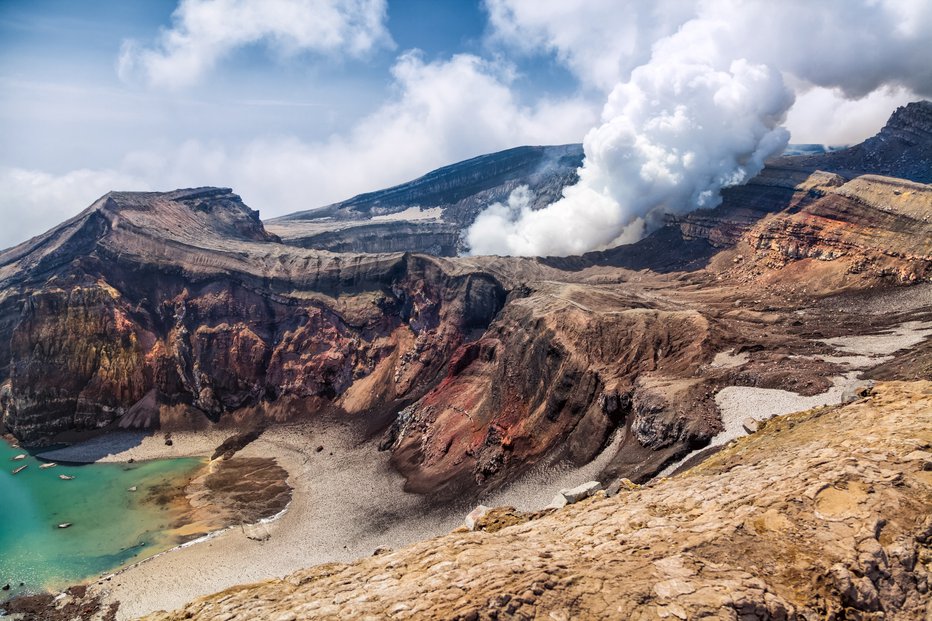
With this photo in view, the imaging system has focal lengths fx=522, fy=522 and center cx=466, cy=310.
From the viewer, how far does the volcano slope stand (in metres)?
52.7

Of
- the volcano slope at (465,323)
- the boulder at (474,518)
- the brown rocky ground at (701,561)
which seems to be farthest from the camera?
the volcano slope at (465,323)

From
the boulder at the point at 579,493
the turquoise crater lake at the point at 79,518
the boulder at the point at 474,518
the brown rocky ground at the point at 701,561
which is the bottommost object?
the turquoise crater lake at the point at 79,518

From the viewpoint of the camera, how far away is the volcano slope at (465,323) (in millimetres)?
52656

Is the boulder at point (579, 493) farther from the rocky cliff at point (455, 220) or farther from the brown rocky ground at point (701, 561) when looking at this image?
the rocky cliff at point (455, 220)

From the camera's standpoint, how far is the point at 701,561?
522 inches

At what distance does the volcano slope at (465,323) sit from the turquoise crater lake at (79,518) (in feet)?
37.9

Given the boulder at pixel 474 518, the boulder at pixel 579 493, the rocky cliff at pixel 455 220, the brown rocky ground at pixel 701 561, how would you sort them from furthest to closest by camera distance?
the rocky cliff at pixel 455 220 < the boulder at pixel 579 493 < the boulder at pixel 474 518 < the brown rocky ground at pixel 701 561

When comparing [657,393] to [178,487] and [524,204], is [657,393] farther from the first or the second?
[524,204]

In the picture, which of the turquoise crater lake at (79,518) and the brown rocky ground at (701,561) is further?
the turquoise crater lake at (79,518)

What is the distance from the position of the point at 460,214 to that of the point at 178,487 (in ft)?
460

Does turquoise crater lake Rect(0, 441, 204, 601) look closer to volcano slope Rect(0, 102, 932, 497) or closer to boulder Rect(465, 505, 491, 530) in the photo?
volcano slope Rect(0, 102, 932, 497)

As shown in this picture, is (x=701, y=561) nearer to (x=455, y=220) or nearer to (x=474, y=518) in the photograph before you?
(x=474, y=518)

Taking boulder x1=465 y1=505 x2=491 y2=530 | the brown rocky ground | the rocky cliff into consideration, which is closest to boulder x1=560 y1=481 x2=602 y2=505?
boulder x1=465 y1=505 x2=491 y2=530

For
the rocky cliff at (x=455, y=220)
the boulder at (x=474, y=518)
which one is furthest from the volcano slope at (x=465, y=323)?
the rocky cliff at (x=455, y=220)
